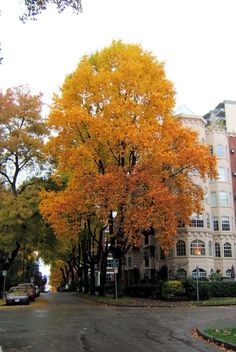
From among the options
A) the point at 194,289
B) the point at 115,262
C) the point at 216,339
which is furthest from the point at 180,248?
the point at 216,339

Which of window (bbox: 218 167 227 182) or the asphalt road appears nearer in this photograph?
the asphalt road

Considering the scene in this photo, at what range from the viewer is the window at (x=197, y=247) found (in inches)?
1800

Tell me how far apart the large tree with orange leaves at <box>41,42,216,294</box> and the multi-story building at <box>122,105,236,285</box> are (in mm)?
13726

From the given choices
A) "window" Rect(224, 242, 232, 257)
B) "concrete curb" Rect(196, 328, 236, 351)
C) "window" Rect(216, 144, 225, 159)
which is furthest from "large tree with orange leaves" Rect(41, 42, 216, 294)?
"window" Rect(216, 144, 225, 159)

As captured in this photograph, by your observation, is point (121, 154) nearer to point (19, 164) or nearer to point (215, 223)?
point (19, 164)

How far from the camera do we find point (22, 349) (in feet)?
35.2

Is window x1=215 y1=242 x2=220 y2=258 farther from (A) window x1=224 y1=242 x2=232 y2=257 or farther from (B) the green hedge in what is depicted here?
(B) the green hedge

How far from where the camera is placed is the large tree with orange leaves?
94.7ft

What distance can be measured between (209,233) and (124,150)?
20973 millimetres

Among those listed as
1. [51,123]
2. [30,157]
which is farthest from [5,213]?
[51,123]

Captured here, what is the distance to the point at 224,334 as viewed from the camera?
495 inches

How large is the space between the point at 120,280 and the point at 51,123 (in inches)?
516

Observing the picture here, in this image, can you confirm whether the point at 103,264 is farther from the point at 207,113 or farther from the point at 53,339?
the point at 207,113

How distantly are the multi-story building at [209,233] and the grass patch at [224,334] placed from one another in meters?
30.9
